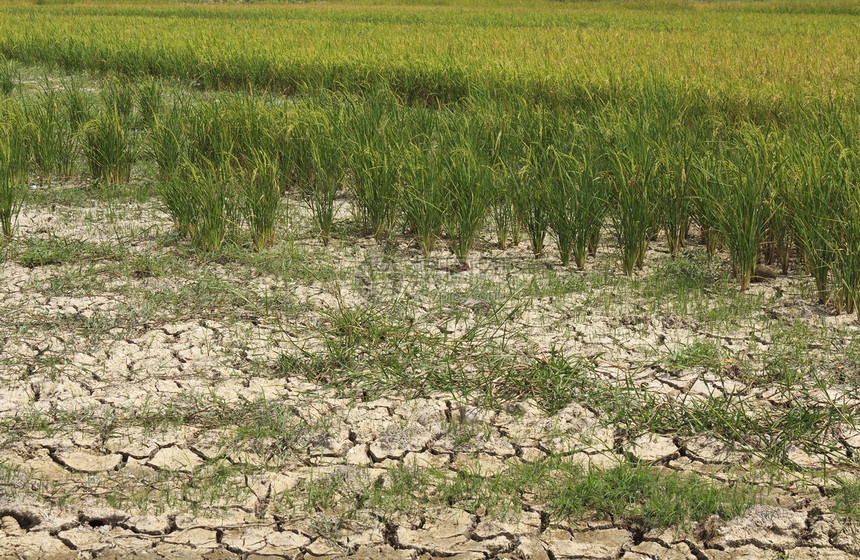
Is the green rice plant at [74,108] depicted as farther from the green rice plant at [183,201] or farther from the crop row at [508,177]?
the green rice plant at [183,201]

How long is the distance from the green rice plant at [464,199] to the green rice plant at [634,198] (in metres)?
0.61

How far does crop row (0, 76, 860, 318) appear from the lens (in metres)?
3.46

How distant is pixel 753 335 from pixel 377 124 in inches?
105

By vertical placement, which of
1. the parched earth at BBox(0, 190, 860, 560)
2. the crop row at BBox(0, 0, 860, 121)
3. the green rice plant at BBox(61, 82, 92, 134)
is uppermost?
the crop row at BBox(0, 0, 860, 121)

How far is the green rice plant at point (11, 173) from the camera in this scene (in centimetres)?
392

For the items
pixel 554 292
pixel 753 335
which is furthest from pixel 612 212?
pixel 753 335

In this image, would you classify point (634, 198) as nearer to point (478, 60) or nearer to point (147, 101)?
point (147, 101)

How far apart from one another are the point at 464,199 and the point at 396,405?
4.68ft

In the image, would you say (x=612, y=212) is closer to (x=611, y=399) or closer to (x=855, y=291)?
(x=855, y=291)

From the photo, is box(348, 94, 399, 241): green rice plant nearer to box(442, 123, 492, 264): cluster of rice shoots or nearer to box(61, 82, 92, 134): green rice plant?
box(442, 123, 492, 264): cluster of rice shoots

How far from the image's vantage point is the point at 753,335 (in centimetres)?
290

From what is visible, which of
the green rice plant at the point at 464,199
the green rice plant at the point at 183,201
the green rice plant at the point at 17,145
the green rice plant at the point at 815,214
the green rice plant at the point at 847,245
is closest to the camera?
the green rice plant at the point at 847,245

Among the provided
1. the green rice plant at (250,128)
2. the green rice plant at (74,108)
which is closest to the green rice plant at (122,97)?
the green rice plant at (74,108)

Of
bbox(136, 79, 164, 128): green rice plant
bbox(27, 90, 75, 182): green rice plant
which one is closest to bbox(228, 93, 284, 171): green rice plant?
bbox(27, 90, 75, 182): green rice plant
